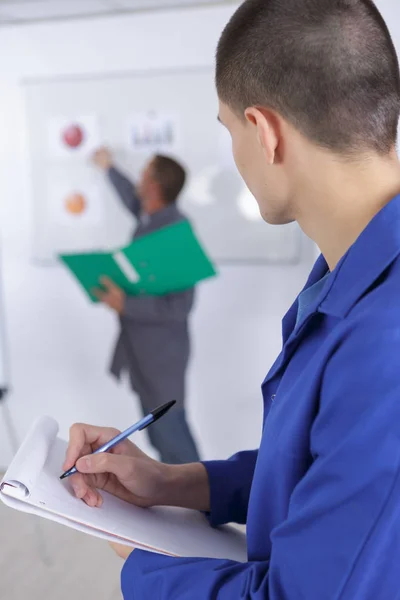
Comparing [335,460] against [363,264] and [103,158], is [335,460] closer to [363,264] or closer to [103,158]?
[363,264]

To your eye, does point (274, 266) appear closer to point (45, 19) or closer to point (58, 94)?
point (58, 94)

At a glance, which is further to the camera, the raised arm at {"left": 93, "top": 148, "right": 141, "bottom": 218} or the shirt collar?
the raised arm at {"left": 93, "top": 148, "right": 141, "bottom": 218}

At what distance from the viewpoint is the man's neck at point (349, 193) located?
2.35 feet

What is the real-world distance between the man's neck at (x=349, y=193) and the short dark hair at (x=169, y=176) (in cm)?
217

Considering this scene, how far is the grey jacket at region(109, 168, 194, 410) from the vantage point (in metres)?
2.74

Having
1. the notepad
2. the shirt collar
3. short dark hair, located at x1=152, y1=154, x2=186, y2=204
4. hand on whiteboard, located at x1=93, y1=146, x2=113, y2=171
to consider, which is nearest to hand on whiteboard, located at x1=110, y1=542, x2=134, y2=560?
the notepad

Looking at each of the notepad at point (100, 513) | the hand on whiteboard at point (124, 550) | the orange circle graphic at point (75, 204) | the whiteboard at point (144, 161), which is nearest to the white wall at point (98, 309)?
the whiteboard at point (144, 161)

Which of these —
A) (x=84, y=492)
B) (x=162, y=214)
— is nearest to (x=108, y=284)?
(x=162, y=214)

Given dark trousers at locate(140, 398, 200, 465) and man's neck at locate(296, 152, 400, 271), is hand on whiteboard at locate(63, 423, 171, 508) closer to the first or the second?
man's neck at locate(296, 152, 400, 271)

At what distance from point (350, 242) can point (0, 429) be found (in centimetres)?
313

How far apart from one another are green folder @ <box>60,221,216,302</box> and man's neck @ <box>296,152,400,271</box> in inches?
67.4

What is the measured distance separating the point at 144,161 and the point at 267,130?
243 cm

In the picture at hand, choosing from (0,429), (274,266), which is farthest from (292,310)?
(0,429)

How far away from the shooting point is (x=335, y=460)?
571mm
